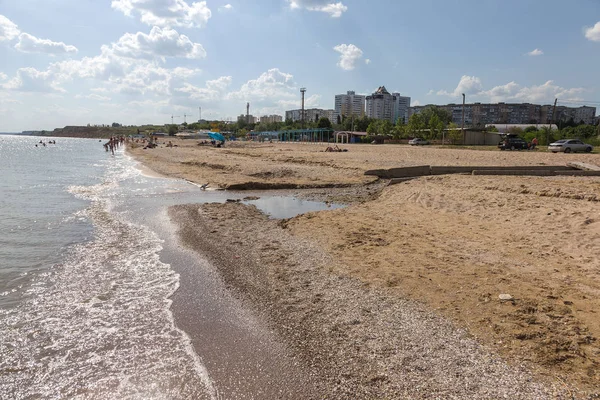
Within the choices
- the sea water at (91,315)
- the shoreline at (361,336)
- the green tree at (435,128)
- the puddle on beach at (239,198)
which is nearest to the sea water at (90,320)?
the sea water at (91,315)

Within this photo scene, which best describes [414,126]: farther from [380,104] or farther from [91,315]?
[380,104]

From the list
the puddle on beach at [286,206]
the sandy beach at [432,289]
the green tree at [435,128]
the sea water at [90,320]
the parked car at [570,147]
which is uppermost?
the green tree at [435,128]

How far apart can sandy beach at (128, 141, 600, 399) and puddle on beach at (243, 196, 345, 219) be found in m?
1.33

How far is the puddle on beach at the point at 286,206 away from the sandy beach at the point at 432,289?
4.36ft

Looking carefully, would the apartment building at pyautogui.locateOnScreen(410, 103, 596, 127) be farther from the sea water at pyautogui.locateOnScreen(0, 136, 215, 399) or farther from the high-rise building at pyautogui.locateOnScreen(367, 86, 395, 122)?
the sea water at pyautogui.locateOnScreen(0, 136, 215, 399)

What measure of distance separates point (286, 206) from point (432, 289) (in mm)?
9439

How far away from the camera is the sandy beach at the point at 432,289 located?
4036 mm

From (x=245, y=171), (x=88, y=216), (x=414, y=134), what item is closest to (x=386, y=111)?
(x=414, y=134)

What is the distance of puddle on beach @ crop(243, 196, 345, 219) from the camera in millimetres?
13711

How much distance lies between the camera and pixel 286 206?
49.5 ft

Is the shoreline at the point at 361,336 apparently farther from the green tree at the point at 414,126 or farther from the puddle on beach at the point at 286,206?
the green tree at the point at 414,126

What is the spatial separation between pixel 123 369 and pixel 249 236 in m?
5.79

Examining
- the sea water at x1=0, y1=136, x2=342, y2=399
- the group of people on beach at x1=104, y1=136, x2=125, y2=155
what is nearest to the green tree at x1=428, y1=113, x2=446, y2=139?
the group of people on beach at x1=104, y1=136, x2=125, y2=155

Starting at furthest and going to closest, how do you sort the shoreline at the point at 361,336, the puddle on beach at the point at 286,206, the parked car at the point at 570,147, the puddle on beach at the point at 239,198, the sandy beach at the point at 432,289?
the parked car at the point at 570,147 < the puddle on beach at the point at 239,198 < the puddle on beach at the point at 286,206 < the sandy beach at the point at 432,289 < the shoreline at the point at 361,336
